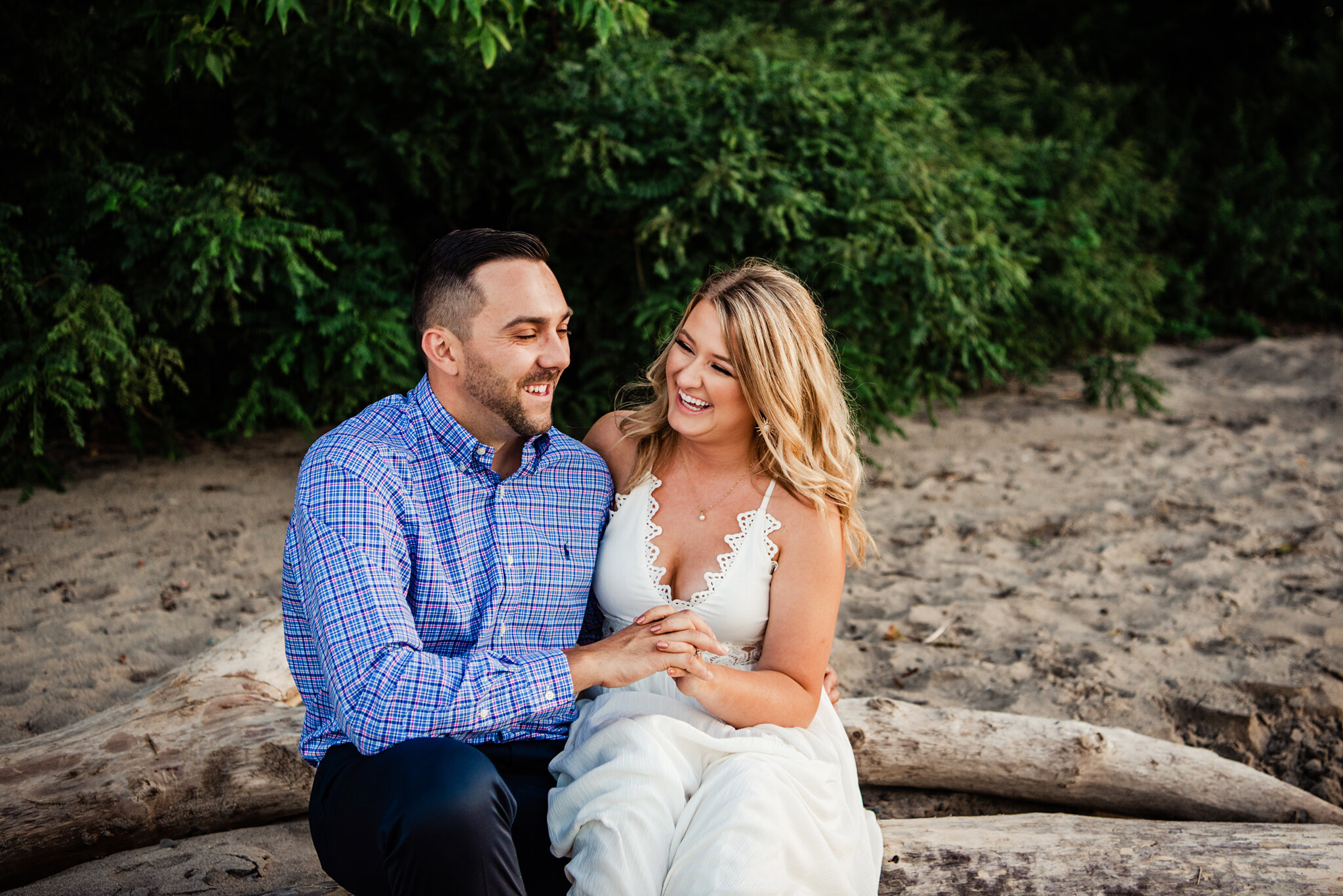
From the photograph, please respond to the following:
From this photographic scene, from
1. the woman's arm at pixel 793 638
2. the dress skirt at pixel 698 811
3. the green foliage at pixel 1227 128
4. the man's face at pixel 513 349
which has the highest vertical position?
the green foliage at pixel 1227 128

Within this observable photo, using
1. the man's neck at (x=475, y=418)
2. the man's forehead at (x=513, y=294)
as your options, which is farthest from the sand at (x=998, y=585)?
the man's forehead at (x=513, y=294)

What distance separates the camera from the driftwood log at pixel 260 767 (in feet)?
9.00

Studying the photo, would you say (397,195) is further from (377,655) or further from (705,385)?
(377,655)

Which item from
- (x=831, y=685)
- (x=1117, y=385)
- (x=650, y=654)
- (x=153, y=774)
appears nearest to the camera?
(x=650, y=654)

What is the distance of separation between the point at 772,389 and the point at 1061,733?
164 centimetres

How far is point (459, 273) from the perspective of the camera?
8.59 ft

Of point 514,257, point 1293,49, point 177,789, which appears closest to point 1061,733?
point 514,257

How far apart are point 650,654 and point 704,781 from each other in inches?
13.1

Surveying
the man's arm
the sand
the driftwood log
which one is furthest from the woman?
the sand

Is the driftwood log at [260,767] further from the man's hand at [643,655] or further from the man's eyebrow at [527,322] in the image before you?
the man's eyebrow at [527,322]

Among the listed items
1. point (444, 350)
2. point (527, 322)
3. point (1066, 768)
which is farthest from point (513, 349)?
point (1066, 768)

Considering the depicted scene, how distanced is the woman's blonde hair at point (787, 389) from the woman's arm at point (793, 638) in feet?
0.25

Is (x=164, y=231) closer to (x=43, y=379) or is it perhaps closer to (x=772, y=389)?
(x=43, y=379)

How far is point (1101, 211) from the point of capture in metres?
9.47
